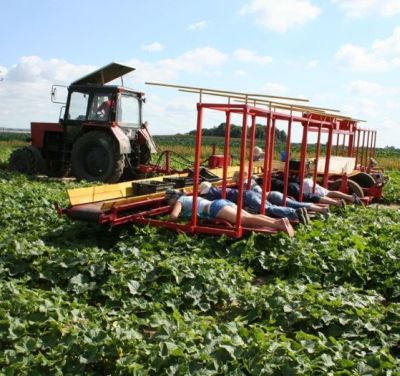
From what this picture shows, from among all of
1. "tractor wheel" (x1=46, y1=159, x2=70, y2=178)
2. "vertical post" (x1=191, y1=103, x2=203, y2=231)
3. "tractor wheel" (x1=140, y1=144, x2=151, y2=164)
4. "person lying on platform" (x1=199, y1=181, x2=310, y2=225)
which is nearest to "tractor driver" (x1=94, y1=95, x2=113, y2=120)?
"tractor wheel" (x1=140, y1=144, x2=151, y2=164)

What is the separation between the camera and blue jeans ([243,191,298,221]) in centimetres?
721

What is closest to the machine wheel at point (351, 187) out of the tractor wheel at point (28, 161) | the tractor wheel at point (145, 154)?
the tractor wheel at point (145, 154)

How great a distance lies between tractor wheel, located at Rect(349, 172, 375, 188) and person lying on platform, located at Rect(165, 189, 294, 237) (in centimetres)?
596

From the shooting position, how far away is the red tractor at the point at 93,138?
11.9 m

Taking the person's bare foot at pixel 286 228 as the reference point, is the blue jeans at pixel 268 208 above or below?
above

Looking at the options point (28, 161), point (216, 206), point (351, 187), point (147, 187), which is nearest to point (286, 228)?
point (216, 206)

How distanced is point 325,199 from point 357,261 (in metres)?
3.38

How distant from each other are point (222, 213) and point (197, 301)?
214 centimetres

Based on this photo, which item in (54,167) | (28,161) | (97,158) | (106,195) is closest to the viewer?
(106,195)

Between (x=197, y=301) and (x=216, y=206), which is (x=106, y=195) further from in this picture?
(x=197, y=301)

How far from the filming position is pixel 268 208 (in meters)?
7.29

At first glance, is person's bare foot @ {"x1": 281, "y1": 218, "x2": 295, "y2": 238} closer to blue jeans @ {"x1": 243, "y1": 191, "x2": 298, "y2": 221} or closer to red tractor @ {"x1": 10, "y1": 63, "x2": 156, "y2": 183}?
blue jeans @ {"x1": 243, "y1": 191, "x2": 298, "y2": 221}

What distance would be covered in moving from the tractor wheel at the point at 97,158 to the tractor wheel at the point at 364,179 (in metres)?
5.19

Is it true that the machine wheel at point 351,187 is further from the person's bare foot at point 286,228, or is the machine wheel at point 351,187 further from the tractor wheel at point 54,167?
the tractor wheel at point 54,167
